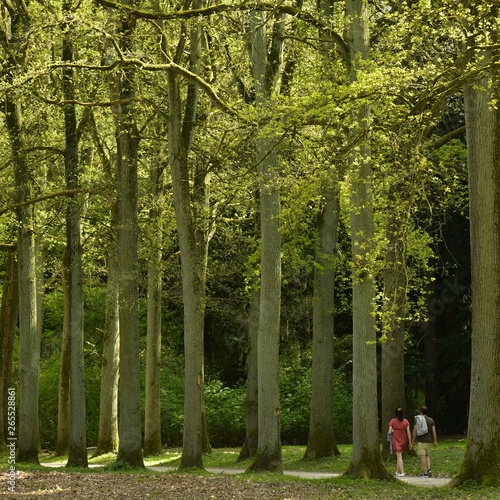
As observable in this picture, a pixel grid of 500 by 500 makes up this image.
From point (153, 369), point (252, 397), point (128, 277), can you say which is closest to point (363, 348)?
point (128, 277)

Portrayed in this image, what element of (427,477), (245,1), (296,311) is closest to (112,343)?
(296,311)

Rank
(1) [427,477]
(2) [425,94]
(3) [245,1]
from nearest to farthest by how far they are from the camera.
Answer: (2) [425,94], (3) [245,1], (1) [427,477]

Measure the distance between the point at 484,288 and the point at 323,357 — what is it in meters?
7.32

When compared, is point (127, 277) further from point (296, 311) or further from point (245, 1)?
point (296, 311)

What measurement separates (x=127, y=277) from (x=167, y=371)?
15.0 meters

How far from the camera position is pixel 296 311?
2794 cm

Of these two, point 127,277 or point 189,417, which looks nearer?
point 189,417

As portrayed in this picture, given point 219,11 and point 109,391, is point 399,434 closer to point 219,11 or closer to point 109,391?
point 219,11

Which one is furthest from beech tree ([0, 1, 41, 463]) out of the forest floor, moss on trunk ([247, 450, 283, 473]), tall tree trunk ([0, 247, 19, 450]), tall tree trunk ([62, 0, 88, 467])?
tall tree trunk ([0, 247, 19, 450])

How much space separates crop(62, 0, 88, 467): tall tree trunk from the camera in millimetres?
18234

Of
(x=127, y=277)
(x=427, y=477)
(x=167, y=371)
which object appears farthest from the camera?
(x=167, y=371)

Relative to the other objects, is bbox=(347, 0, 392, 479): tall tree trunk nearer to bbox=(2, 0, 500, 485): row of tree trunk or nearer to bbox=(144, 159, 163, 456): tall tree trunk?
bbox=(2, 0, 500, 485): row of tree trunk

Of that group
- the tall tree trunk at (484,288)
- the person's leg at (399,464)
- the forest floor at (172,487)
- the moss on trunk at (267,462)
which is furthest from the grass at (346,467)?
the tall tree trunk at (484,288)

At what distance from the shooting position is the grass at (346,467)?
12055mm
